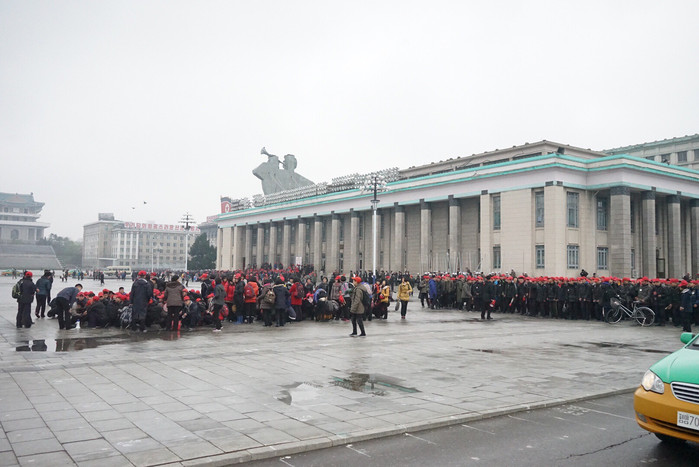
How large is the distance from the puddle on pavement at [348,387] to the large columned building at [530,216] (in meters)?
32.4

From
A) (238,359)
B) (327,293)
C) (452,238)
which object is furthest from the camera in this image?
(452,238)

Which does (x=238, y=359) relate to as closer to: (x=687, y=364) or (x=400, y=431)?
(x=400, y=431)

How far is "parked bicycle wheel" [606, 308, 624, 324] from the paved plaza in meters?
6.00

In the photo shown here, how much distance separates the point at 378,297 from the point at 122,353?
503 inches

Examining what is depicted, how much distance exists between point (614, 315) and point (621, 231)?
19.4 metres

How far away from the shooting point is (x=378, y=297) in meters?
23.2

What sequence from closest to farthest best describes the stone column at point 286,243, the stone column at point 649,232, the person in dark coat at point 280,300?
the person in dark coat at point 280,300, the stone column at point 649,232, the stone column at point 286,243

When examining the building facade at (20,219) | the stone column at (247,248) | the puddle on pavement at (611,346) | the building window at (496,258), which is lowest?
the puddle on pavement at (611,346)

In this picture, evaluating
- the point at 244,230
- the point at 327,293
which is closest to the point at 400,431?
the point at 327,293

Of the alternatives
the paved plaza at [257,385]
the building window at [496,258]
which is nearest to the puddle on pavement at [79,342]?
the paved plaza at [257,385]

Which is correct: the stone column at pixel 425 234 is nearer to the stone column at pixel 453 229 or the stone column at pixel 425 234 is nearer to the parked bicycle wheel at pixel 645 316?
the stone column at pixel 453 229

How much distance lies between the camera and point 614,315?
2288cm

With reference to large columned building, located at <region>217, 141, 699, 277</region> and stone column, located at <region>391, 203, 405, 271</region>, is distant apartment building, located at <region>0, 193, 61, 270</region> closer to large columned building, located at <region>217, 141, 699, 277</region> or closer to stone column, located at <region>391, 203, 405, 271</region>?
large columned building, located at <region>217, 141, 699, 277</region>

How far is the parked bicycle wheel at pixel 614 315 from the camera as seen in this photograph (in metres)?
22.8
